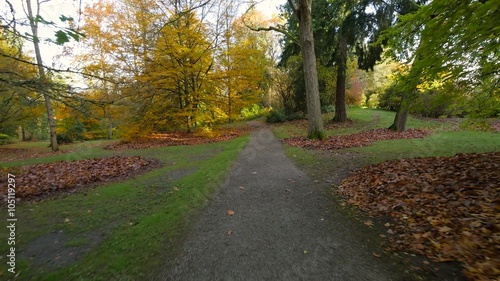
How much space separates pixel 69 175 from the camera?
722 centimetres

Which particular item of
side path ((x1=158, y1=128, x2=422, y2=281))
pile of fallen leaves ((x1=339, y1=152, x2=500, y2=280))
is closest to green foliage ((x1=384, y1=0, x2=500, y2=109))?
pile of fallen leaves ((x1=339, y1=152, x2=500, y2=280))

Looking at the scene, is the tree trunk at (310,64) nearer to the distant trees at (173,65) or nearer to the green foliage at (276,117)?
the distant trees at (173,65)

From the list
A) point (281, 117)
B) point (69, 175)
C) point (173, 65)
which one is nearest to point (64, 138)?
point (173, 65)

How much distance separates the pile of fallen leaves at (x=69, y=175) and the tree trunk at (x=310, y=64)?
24.9 feet

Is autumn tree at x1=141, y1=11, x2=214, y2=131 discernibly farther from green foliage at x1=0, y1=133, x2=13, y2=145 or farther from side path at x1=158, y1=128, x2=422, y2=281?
green foliage at x1=0, y1=133, x2=13, y2=145

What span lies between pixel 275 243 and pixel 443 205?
8.85 ft

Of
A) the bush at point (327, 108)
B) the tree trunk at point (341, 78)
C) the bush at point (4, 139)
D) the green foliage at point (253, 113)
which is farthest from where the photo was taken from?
the green foliage at point (253, 113)

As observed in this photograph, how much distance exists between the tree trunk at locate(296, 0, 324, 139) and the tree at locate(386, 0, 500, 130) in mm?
5075

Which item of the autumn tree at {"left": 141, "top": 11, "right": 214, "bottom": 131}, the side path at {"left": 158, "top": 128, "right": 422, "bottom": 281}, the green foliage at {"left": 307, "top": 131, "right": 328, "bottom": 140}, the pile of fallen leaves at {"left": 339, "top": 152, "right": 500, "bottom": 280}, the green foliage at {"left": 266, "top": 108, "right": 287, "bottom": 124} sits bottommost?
the side path at {"left": 158, "top": 128, "right": 422, "bottom": 281}

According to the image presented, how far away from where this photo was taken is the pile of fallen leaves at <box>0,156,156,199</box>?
19.8 ft

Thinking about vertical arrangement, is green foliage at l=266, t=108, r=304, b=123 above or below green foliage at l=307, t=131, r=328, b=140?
above

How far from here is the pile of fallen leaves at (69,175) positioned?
237 inches

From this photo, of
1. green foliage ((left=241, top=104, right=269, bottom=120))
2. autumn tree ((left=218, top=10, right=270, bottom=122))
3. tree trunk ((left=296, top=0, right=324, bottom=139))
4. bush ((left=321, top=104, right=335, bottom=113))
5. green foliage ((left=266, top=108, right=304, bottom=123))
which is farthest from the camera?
green foliage ((left=241, top=104, right=269, bottom=120))

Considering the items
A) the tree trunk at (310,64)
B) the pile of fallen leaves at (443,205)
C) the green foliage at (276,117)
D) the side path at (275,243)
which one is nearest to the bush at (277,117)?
the green foliage at (276,117)
